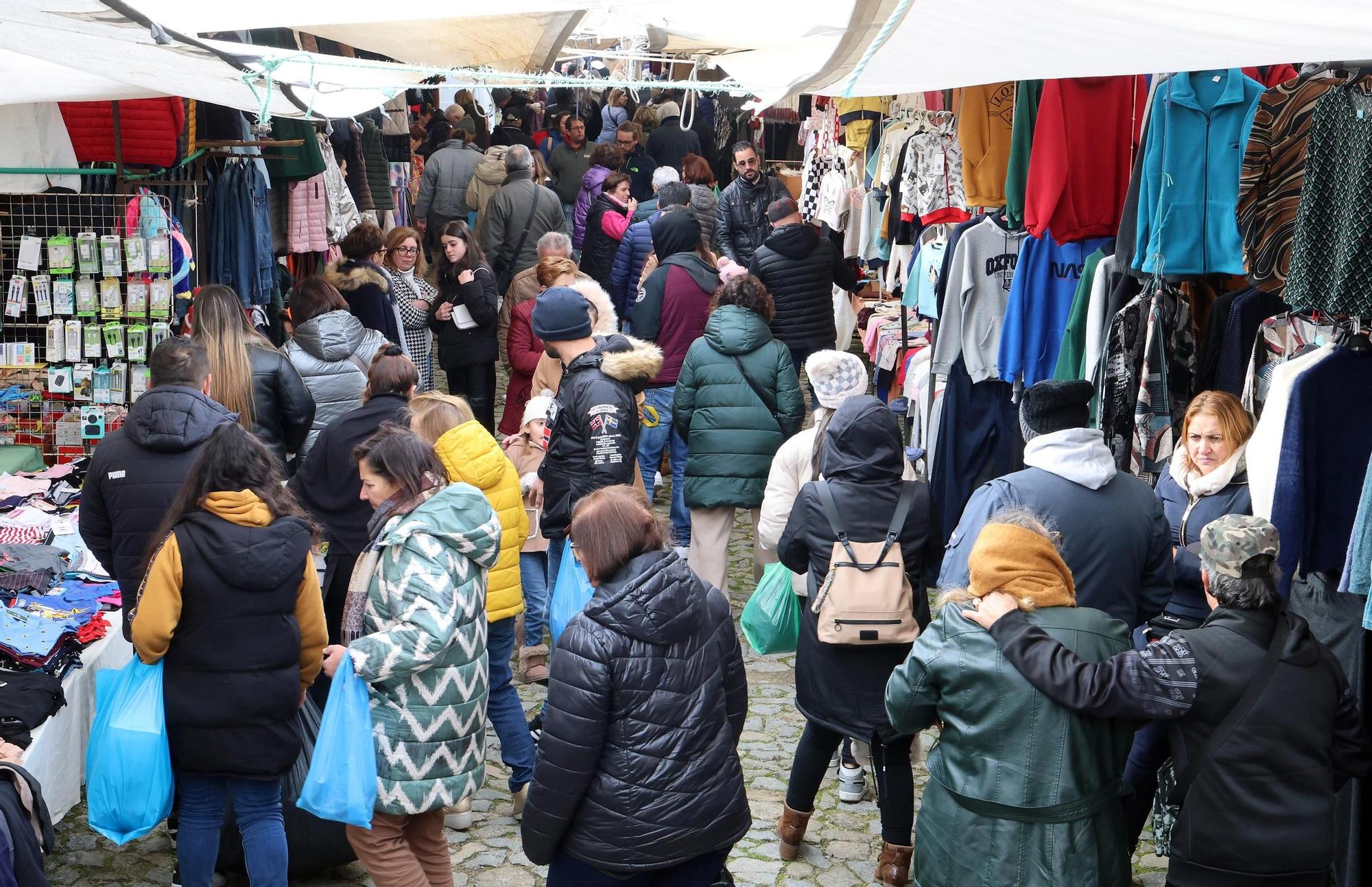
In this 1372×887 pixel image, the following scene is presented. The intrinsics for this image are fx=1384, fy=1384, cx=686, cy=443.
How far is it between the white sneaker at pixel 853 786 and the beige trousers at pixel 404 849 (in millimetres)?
1791

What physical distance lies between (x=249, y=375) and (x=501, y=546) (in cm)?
156

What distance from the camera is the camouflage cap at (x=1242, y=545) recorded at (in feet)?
12.0

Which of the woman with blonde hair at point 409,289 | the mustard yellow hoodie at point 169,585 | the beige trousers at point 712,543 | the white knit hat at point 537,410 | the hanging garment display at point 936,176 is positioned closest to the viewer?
the mustard yellow hoodie at point 169,585

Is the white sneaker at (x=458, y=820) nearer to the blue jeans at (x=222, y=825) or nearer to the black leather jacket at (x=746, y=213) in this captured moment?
the blue jeans at (x=222, y=825)

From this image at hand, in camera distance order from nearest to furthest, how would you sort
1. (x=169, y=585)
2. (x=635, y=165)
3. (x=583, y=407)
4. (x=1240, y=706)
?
(x=1240, y=706), (x=169, y=585), (x=583, y=407), (x=635, y=165)

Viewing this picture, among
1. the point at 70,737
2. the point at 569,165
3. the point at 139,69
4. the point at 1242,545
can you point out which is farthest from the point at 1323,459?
the point at 569,165

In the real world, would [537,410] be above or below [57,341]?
below

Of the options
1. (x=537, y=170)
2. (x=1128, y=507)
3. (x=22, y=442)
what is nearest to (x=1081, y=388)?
(x=1128, y=507)

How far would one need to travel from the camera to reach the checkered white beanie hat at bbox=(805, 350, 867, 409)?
5906mm

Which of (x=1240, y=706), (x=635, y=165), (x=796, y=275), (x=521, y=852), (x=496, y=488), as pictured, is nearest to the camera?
(x=1240, y=706)

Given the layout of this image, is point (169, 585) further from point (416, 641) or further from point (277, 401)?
point (277, 401)

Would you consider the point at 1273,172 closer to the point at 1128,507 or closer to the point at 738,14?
the point at 1128,507

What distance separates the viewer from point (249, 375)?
20.1ft

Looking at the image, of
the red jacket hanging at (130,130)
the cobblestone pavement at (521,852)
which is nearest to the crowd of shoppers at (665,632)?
the cobblestone pavement at (521,852)
